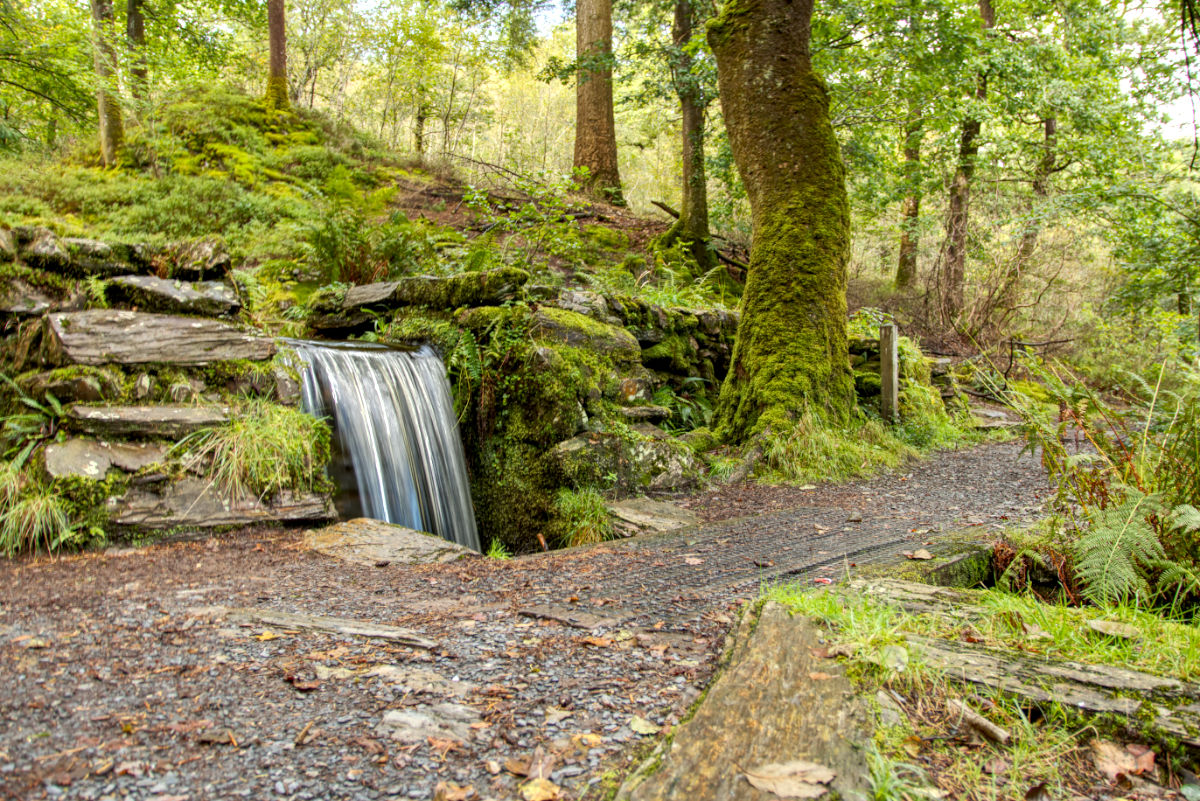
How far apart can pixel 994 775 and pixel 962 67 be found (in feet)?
38.1

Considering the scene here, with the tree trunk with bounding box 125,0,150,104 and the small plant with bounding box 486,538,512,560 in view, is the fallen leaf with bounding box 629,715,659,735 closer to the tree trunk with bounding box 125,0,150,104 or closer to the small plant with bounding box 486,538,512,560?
the small plant with bounding box 486,538,512,560


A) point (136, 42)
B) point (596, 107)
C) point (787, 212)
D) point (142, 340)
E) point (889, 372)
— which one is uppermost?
point (136, 42)

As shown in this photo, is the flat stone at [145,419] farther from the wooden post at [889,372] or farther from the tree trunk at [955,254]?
the tree trunk at [955,254]

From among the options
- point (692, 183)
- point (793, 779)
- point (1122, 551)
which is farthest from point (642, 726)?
point (692, 183)

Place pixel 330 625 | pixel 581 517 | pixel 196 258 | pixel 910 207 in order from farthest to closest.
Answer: pixel 910 207, pixel 196 258, pixel 581 517, pixel 330 625

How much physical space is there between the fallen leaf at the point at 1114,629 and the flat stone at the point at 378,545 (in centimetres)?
317

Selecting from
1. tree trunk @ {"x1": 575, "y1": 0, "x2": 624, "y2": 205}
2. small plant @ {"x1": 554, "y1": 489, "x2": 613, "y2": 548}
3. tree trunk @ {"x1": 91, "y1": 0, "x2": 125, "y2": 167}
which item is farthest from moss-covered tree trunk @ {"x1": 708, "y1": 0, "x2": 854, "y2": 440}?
tree trunk @ {"x1": 91, "y1": 0, "x2": 125, "y2": 167}

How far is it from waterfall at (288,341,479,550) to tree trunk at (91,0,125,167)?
29.6 ft

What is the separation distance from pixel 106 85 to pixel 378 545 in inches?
445

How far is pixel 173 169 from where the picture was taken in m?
13.0

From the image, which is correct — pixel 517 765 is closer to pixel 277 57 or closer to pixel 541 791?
pixel 541 791

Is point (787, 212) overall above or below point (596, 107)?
below

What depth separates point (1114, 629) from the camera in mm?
1949

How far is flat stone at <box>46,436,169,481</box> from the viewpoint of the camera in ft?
13.1
